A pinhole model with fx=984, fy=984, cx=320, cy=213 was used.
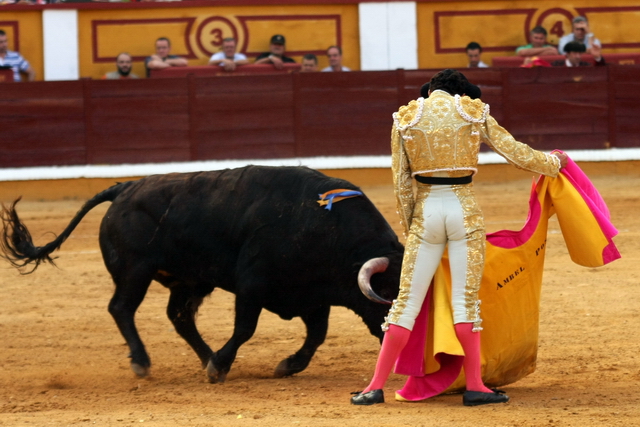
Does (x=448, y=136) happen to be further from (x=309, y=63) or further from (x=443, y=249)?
(x=309, y=63)

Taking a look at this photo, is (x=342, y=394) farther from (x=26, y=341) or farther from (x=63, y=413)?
(x=26, y=341)

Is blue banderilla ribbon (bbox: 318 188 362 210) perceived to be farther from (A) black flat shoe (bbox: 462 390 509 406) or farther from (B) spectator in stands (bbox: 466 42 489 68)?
(B) spectator in stands (bbox: 466 42 489 68)

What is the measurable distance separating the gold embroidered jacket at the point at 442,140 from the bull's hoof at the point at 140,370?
1.56m

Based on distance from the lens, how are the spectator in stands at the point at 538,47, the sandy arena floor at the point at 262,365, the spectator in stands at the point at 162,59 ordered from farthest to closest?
the spectator in stands at the point at 538,47
the spectator in stands at the point at 162,59
the sandy arena floor at the point at 262,365

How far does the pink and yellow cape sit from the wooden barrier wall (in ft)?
21.9

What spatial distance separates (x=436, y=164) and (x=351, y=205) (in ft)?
2.70

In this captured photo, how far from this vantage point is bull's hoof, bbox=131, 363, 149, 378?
434cm

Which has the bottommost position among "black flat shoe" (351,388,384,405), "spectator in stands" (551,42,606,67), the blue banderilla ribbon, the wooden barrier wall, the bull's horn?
"black flat shoe" (351,388,384,405)

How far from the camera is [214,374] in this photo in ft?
13.8

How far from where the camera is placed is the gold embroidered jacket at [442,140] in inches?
131

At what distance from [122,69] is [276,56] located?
1.69 metres

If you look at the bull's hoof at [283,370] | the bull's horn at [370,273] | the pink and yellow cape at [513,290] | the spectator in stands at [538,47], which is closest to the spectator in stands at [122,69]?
the spectator in stands at [538,47]

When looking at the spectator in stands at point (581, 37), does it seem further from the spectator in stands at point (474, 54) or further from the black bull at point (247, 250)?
the black bull at point (247, 250)

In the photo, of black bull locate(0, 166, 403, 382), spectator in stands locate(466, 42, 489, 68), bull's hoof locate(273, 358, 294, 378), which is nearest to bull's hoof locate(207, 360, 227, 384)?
black bull locate(0, 166, 403, 382)
